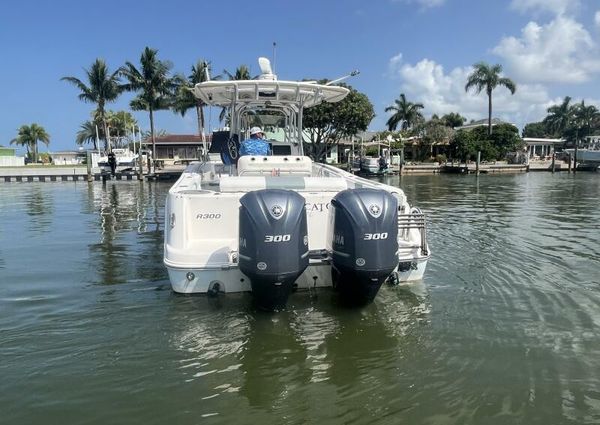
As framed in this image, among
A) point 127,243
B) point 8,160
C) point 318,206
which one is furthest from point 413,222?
point 8,160

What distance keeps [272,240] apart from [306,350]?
1021 millimetres

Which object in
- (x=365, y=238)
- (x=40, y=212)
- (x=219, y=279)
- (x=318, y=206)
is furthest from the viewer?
(x=40, y=212)

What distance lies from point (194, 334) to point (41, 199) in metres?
16.8

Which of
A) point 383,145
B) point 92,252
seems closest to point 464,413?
point 92,252

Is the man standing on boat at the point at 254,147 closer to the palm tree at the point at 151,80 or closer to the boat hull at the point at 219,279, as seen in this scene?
the boat hull at the point at 219,279

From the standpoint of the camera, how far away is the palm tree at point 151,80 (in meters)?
38.7

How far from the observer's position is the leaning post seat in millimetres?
6645

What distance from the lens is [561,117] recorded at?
259 ft

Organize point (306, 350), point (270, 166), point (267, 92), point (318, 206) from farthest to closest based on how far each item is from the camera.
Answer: point (267, 92)
point (270, 166)
point (318, 206)
point (306, 350)

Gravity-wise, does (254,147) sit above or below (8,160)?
below

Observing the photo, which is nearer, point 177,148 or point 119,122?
Answer: point 177,148

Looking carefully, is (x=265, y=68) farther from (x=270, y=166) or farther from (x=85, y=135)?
(x=85, y=135)

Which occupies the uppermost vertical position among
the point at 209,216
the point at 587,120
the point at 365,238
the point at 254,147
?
the point at 587,120

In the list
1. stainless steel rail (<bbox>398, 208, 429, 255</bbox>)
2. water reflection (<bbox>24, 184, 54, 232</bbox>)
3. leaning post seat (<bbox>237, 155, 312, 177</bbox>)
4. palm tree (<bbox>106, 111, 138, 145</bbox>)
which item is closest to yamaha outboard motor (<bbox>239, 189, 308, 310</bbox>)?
stainless steel rail (<bbox>398, 208, 429, 255</bbox>)
